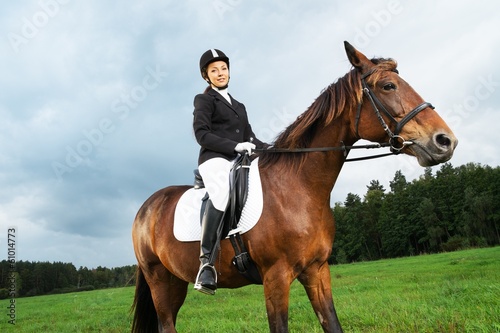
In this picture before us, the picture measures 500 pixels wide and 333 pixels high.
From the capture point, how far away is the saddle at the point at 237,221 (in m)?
4.14

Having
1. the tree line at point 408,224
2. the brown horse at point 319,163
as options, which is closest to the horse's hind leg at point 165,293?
the brown horse at point 319,163

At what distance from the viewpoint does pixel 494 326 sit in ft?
14.9

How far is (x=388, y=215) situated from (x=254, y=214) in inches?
3266

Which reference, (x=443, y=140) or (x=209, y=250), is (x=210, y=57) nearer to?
(x=209, y=250)

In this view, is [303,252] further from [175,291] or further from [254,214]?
[175,291]

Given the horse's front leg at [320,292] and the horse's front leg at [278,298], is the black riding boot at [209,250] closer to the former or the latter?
the horse's front leg at [278,298]

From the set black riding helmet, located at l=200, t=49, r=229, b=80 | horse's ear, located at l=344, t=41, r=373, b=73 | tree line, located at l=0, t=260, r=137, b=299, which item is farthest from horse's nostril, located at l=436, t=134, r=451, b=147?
tree line, located at l=0, t=260, r=137, b=299

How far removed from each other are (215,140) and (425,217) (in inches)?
3023

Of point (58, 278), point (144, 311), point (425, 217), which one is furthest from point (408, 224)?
point (144, 311)

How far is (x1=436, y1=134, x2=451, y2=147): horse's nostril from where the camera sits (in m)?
3.44

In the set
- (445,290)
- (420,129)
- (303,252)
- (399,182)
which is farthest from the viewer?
(399,182)

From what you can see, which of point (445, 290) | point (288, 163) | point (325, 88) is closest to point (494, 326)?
point (288, 163)

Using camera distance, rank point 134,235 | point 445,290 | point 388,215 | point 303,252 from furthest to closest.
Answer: point 388,215 → point 445,290 → point 134,235 → point 303,252

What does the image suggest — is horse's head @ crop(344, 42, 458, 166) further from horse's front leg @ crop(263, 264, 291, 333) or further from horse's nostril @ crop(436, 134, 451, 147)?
horse's front leg @ crop(263, 264, 291, 333)
